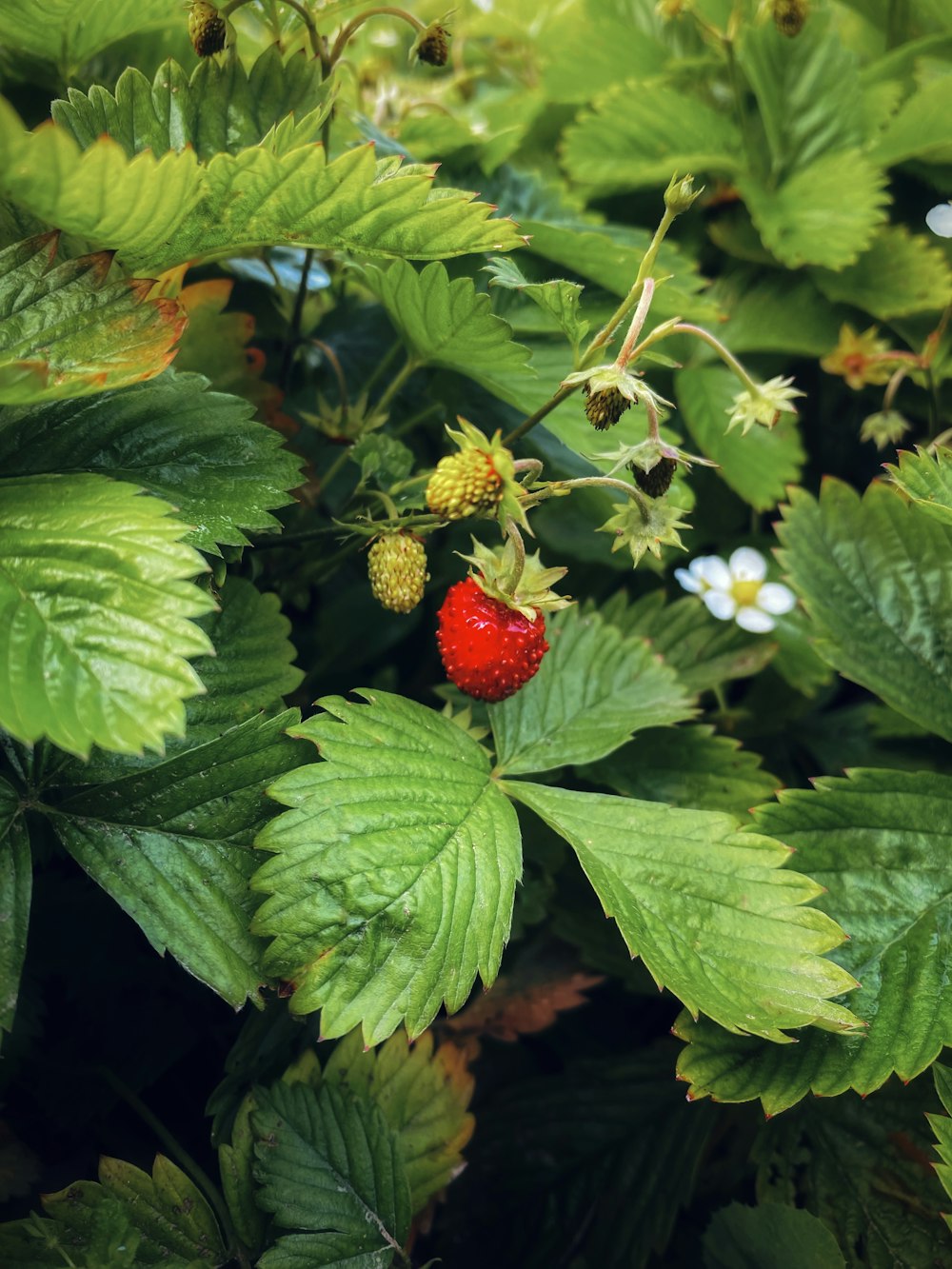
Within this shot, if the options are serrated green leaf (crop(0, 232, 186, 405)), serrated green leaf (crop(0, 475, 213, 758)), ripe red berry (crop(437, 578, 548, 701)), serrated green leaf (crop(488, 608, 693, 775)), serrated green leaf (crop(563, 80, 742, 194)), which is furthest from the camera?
serrated green leaf (crop(563, 80, 742, 194))

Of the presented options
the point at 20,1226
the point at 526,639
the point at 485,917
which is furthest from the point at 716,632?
the point at 20,1226

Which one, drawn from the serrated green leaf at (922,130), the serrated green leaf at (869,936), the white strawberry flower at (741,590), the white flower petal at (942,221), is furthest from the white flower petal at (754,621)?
the serrated green leaf at (922,130)

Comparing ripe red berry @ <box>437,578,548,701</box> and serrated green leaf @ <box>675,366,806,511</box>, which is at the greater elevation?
ripe red berry @ <box>437,578,548,701</box>

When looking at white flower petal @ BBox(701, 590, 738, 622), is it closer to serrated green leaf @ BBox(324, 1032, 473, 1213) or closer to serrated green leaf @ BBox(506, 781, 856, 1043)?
serrated green leaf @ BBox(506, 781, 856, 1043)

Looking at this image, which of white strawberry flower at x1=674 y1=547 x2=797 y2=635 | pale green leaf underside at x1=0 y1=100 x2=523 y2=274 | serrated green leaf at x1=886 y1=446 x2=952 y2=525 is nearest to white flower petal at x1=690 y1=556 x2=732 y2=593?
white strawberry flower at x1=674 y1=547 x2=797 y2=635

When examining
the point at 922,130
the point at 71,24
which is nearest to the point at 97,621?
the point at 71,24

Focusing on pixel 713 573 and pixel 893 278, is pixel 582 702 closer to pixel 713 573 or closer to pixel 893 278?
pixel 713 573

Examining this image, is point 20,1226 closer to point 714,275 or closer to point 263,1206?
point 263,1206
